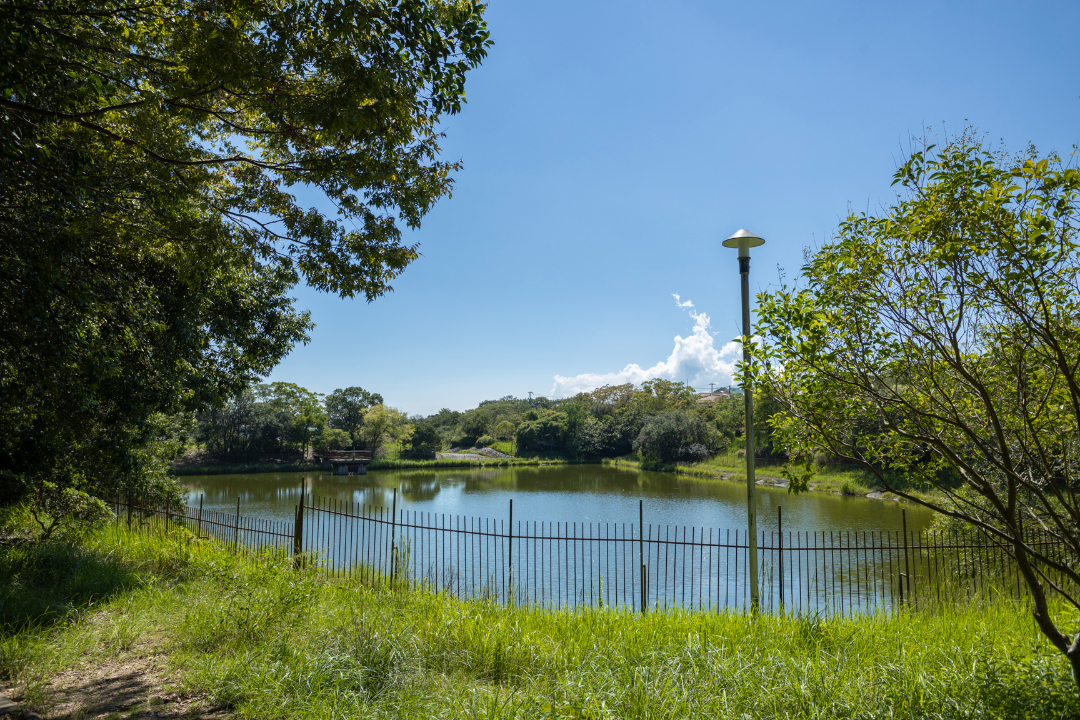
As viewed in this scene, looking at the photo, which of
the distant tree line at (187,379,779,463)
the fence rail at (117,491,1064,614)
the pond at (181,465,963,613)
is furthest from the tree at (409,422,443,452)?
the fence rail at (117,491,1064,614)

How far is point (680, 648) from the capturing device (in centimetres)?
450

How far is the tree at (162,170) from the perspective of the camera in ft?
13.2

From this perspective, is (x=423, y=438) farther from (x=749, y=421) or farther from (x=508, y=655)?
(x=508, y=655)

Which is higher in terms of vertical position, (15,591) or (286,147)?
(286,147)

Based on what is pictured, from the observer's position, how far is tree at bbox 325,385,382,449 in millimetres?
56406

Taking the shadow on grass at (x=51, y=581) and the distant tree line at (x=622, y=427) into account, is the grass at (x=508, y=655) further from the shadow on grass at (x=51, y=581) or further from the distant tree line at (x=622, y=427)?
the distant tree line at (x=622, y=427)

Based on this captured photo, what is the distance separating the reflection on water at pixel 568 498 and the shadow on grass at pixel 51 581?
6.09 metres

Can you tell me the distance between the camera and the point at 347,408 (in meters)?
56.8

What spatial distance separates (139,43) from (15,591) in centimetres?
567

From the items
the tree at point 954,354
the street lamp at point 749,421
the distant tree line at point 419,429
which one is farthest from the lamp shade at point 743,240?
the distant tree line at point 419,429

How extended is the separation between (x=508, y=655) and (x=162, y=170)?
5.32 metres

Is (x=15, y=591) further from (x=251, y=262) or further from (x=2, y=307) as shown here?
(x=251, y=262)

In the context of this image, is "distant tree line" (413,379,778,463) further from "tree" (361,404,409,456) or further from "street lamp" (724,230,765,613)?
"street lamp" (724,230,765,613)

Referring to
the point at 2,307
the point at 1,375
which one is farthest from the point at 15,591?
the point at 2,307
